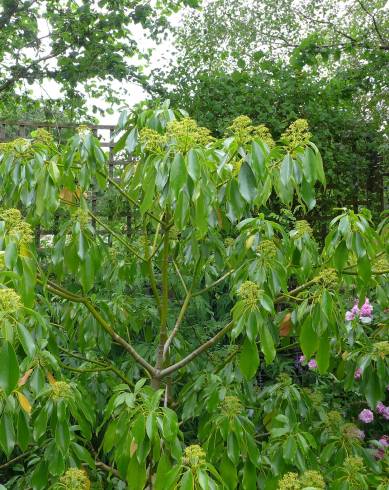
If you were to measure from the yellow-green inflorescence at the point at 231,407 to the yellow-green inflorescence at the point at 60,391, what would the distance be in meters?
0.46

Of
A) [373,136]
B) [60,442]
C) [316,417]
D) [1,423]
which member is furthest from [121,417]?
[373,136]

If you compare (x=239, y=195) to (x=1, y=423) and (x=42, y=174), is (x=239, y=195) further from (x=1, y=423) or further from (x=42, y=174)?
(x=1, y=423)

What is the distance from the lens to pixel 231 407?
1.78 metres

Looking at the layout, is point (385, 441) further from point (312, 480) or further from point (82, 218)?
point (82, 218)

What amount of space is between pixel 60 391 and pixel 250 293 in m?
0.58

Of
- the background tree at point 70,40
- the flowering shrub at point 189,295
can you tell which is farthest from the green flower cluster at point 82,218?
the background tree at point 70,40

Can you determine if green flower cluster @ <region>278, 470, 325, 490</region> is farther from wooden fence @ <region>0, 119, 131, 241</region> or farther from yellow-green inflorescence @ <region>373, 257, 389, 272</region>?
wooden fence @ <region>0, 119, 131, 241</region>

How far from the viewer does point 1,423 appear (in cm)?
128

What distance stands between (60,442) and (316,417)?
1108 mm

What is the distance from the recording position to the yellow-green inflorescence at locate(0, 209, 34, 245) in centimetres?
144

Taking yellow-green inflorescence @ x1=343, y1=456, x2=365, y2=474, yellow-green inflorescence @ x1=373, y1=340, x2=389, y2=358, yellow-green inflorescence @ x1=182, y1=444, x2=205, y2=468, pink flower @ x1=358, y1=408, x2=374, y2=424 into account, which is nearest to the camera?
yellow-green inflorescence @ x1=182, y1=444, x2=205, y2=468

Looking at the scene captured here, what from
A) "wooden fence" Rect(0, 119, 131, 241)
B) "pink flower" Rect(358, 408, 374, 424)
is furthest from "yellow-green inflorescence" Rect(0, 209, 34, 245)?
"wooden fence" Rect(0, 119, 131, 241)

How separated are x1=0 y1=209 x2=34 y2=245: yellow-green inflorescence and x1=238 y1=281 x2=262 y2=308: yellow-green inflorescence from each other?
0.56 meters

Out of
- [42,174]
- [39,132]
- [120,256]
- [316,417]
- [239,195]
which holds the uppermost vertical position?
[39,132]
